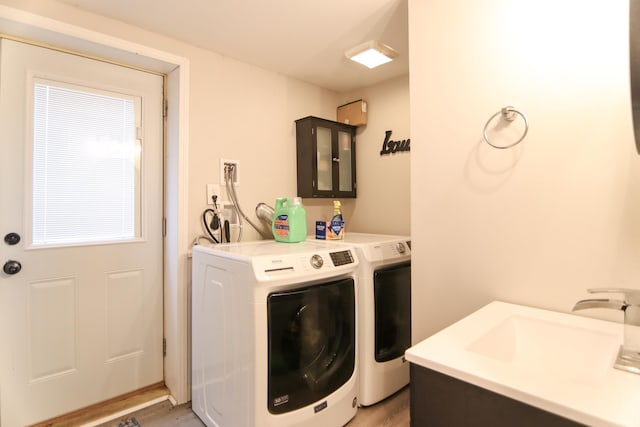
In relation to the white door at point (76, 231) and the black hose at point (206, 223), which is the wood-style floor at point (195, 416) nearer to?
the white door at point (76, 231)

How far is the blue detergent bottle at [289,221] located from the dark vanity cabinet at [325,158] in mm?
496

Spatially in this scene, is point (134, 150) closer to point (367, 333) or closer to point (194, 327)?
point (194, 327)

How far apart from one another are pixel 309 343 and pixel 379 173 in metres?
1.71

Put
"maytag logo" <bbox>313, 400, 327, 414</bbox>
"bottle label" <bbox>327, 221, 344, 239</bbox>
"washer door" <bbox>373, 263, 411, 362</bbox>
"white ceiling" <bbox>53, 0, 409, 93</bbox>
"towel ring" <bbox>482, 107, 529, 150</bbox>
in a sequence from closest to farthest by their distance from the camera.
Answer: "towel ring" <bbox>482, 107, 529, 150</bbox> → "maytag logo" <bbox>313, 400, 327, 414</bbox> → "white ceiling" <bbox>53, 0, 409, 93</bbox> → "washer door" <bbox>373, 263, 411, 362</bbox> → "bottle label" <bbox>327, 221, 344, 239</bbox>

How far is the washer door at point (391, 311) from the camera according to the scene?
199cm

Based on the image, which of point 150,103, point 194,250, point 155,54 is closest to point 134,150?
point 150,103

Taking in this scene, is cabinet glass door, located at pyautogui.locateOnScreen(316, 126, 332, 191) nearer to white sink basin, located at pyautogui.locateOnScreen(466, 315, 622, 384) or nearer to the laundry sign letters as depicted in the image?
the laundry sign letters

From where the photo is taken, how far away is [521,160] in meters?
1.27

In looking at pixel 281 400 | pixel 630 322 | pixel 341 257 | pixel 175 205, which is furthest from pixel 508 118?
pixel 175 205

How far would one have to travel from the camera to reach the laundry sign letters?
2.68 meters

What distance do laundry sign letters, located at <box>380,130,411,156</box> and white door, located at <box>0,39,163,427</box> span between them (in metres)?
1.78

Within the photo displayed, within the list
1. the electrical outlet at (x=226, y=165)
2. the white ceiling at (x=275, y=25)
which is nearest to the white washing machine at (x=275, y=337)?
the electrical outlet at (x=226, y=165)

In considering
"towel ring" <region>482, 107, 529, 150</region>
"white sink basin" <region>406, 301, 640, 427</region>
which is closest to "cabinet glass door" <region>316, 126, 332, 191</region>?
"towel ring" <region>482, 107, 529, 150</region>

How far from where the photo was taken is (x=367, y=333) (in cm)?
193
